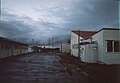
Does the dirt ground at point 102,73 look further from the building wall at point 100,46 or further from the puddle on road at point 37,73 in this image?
the building wall at point 100,46

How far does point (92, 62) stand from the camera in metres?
21.6

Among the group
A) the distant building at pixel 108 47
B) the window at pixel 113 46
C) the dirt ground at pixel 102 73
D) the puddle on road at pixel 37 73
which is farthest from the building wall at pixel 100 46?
the puddle on road at pixel 37 73

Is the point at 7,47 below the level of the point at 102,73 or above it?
above

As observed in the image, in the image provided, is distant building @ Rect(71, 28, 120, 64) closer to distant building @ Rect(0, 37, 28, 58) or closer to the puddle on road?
the puddle on road

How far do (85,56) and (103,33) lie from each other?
137 inches

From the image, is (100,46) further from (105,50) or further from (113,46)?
(113,46)

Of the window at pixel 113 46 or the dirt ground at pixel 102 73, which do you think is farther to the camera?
the window at pixel 113 46

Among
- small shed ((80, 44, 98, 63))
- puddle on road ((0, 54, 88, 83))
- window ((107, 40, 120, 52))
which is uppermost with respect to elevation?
window ((107, 40, 120, 52))

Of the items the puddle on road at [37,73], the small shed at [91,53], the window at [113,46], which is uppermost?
the window at [113,46]

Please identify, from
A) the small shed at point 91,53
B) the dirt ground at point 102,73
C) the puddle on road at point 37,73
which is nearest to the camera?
the dirt ground at point 102,73

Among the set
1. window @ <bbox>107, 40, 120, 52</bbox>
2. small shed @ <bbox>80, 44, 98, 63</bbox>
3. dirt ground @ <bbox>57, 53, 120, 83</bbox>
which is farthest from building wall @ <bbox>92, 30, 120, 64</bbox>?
dirt ground @ <bbox>57, 53, 120, 83</bbox>

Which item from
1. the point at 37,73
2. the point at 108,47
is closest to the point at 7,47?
the point at 108,47

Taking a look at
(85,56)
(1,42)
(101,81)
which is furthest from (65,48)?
(101,81)

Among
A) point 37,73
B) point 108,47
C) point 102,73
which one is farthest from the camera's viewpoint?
point 108,47
